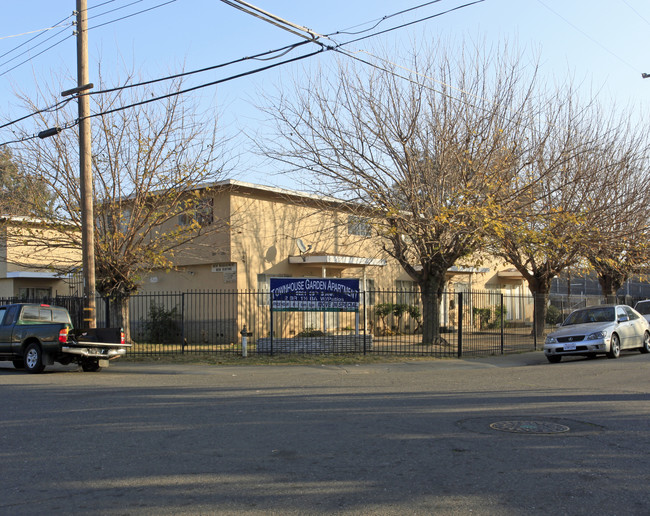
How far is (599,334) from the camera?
17141mm

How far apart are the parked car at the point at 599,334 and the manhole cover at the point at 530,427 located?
10.1 metres

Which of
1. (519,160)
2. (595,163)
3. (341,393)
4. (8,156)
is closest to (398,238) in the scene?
(519,160)

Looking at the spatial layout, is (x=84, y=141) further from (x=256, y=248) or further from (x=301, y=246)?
(x=301, y=246)

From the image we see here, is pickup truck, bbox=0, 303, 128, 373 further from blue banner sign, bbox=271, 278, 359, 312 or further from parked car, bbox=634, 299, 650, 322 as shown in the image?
parked car, bbox=634, 299, 650, 322

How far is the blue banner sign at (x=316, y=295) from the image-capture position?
18.9 metres

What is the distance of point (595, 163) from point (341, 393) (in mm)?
15121

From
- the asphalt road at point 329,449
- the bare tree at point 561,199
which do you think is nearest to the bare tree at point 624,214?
the bare tree at point 561,199

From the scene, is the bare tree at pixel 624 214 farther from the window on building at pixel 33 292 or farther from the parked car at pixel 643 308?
the window on building at pixel 33 292

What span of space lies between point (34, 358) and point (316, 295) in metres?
7.77

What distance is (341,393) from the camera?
11039 millimetres

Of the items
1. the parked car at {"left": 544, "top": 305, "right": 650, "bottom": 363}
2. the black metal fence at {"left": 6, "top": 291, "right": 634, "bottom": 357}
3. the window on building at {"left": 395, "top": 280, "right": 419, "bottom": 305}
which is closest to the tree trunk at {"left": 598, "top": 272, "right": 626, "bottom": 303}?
the black metal fence at {"left": 6, "top": 291, "right": 634, "bottom": 357}

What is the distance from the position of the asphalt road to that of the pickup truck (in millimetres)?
3248

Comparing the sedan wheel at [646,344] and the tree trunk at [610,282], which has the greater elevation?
the tree trunk at [610,282]

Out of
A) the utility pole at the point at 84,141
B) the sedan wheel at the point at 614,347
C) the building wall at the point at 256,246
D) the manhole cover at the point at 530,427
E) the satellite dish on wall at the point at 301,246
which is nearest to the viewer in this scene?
the manhole cover at the point at 530,427
